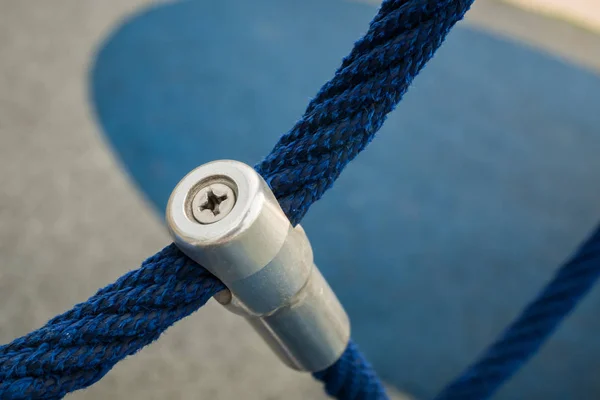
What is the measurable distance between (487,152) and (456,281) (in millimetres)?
410

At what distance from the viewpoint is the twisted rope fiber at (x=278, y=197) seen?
0.79 ft

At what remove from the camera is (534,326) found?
1.47 feet

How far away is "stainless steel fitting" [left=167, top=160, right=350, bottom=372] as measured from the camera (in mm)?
218

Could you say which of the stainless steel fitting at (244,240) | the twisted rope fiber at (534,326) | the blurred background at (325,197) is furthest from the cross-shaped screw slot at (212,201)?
the blurred background at (325,197)

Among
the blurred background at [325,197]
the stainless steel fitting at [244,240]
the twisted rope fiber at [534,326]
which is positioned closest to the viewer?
the stainless steel fitting at [244,240]

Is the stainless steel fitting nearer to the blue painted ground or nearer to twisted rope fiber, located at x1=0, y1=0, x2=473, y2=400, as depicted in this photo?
twisted rope fiber, located at x1=0, y1=0, x2=473, y2=400

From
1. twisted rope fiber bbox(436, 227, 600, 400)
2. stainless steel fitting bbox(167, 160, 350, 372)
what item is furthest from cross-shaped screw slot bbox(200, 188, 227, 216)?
twisted rope fiber bbox(436, 227, 600, 400)

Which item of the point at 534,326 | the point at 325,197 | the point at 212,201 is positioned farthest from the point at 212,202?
the point at 325,197

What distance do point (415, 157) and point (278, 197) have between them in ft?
3.68

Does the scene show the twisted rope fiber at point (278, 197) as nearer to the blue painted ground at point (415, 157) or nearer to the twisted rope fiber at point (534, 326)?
the twisted rope fiber at point (534, 326)

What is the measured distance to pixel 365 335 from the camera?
1009 mm

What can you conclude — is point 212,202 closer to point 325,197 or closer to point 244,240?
point 244,240

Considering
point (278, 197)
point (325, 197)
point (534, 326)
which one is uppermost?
point (278, 197)

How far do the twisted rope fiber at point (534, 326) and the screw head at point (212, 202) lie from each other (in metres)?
0.32
